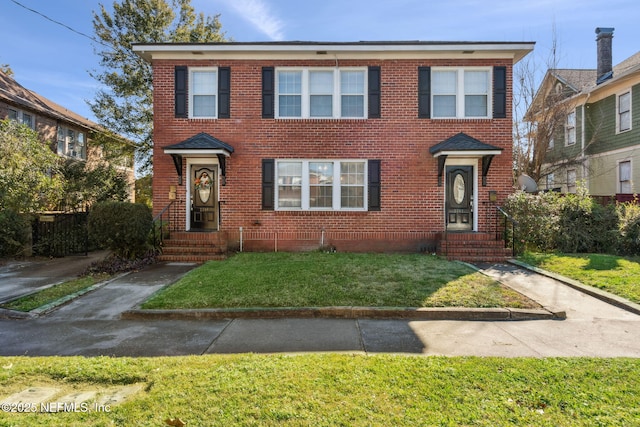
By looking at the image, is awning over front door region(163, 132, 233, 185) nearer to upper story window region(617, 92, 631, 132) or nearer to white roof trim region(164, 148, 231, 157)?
white roof trim region(164, 148, 231, 157)

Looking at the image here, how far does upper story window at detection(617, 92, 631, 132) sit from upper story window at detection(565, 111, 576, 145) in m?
2.40

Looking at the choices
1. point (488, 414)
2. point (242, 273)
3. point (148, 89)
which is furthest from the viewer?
point (148, 89)

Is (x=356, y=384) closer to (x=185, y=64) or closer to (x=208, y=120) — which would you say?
(x=208, y=120)

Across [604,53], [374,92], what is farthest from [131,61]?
[604,53]

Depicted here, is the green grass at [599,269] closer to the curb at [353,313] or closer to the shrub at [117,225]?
the curb at [353,313]

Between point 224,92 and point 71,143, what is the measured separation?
16.9m

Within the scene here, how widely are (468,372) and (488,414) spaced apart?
68cm

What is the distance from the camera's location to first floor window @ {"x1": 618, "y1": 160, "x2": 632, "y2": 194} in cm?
1531

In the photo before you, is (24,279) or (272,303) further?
(24,279)

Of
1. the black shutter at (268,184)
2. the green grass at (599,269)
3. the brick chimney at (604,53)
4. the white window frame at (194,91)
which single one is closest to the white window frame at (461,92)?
the green grass at (599,269)

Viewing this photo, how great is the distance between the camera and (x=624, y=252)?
1015cm

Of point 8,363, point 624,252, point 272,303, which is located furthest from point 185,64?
point 624,252

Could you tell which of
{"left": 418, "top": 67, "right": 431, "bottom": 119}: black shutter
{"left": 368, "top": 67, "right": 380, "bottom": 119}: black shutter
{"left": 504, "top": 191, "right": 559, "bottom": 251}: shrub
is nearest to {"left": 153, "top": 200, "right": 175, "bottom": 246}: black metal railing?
{"left": 368, "top": 67, "right": 380, "bottom": 119}: black shutter

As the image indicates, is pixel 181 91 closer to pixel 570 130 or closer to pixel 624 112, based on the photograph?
pixel 624 112
